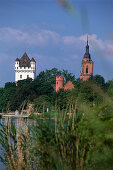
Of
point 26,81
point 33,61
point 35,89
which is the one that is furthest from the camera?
point 33,61

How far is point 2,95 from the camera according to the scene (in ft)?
258

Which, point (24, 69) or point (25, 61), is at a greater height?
point (25, 61)

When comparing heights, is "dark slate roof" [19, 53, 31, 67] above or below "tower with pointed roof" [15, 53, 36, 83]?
above

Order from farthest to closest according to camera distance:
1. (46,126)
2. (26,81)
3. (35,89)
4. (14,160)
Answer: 1. (26,81)
2. (35,89)
3. (14,160)
4. (46,126)

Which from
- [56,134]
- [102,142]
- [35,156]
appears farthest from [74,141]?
[102,142]

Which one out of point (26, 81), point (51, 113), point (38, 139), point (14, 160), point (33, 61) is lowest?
point (14, 160)

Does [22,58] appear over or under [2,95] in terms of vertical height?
over

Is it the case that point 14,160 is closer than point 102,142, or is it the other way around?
point 102,142

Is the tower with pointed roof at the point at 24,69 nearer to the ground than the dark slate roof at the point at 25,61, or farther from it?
nearer to the ground

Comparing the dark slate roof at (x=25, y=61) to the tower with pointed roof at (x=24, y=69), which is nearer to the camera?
the tower with pointed roof at (x=24, y=69)

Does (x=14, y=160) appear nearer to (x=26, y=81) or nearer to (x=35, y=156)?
(x=35, y=156)

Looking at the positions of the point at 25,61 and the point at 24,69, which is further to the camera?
the point at 25,61

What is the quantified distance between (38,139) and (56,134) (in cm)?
32

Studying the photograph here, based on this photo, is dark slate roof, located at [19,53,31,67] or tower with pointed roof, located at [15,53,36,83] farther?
dark slate roof, located at [19,53,31,67]
